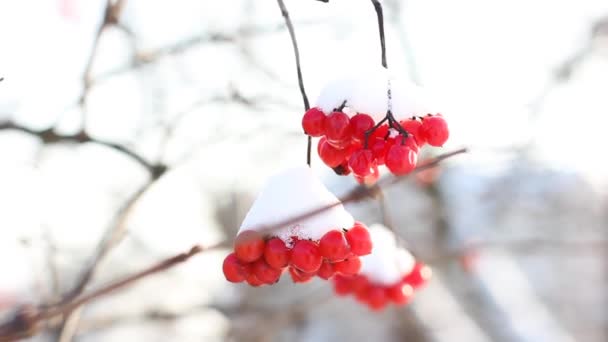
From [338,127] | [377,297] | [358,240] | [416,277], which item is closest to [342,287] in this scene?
[377,297]

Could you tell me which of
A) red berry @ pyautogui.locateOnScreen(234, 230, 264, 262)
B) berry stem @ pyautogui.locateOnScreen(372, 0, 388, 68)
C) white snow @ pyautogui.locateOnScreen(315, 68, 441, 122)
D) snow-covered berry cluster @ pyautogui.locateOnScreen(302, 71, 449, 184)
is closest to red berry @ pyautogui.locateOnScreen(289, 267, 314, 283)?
red berry @ pyautogui.locateOnScreen(234, 230, 264, 262)

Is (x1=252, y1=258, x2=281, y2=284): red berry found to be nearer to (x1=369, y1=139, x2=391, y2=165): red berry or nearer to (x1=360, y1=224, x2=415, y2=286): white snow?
(x1=369, y1=139, x2=391, y2=165): red berry

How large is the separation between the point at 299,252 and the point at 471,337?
11.4 m

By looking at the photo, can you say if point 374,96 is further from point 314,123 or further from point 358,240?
point 358,240

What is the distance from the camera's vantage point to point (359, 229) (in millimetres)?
1380

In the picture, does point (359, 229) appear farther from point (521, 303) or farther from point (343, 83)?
point (521, 303)

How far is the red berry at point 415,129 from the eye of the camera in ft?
4.75

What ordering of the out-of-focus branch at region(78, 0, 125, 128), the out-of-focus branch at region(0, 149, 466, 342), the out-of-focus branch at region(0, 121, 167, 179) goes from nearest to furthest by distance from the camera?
1. the out-of-focus branch at region(0, 149, 466, 342)
2. the out-of-focus branch at region(0, 121, 167, 179)
3. the out-of-focus branch at region(78, 0, 125, 128)

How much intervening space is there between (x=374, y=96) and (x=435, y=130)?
0.57 ft

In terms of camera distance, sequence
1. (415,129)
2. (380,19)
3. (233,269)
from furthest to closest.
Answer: (415,129), (233,269), (380,19)

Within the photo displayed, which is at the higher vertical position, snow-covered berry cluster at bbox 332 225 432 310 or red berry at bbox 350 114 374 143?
red berry at bbox 350 114 374 143

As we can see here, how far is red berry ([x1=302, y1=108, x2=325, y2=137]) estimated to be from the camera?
139cm

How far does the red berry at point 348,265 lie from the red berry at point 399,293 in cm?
78

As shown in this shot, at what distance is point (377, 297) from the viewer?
7.20 feet
